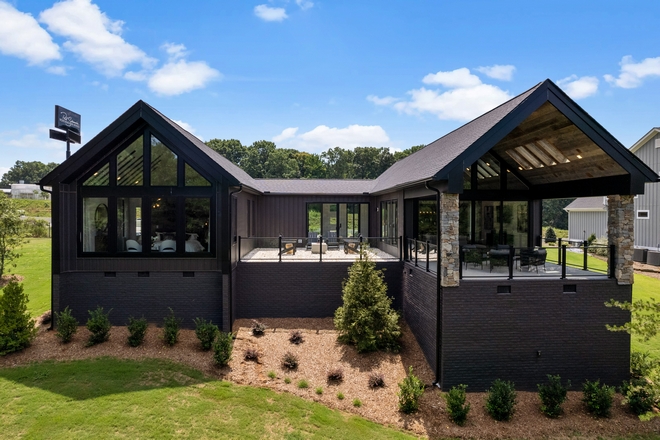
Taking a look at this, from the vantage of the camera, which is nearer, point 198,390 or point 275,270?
point 198,390

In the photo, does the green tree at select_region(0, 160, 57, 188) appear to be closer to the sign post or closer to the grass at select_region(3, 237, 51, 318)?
the grass at select_region(3, 237, 51, 318)

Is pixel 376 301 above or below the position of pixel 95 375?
above

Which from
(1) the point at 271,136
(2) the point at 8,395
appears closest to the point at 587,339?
(2) the point at 8,395

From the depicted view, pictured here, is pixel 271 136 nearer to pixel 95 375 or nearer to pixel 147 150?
pixel 147 150

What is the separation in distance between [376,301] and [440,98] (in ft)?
115

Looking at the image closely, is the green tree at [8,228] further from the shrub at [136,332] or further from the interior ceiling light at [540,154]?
the interior ceiling light at [540,154]

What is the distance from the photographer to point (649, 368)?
7699 millimetres

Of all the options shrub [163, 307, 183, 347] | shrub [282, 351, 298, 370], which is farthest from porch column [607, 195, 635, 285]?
shrub [163, 307, 183, 347]

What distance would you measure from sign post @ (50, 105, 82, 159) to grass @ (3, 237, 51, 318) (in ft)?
17.5

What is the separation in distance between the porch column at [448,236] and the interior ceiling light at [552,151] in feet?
11.3

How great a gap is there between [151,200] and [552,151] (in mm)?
11445

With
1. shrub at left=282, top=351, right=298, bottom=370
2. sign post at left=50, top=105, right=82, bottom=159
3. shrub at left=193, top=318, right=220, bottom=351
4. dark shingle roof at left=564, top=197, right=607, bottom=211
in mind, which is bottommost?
shrub at left=282, top=351, right=298, bottom=370

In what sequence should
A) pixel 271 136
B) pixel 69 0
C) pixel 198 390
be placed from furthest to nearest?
pixel 271 136
pixel 69 0
pixel 198 390

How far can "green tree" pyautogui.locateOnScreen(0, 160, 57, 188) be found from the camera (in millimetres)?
84062
